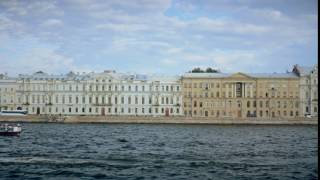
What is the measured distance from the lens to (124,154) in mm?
33062

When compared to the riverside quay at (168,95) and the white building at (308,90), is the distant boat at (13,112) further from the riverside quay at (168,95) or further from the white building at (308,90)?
the white building at (308,90)

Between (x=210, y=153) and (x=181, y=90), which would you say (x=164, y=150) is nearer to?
(x=210, y=153)

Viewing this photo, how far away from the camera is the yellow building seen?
97.4 meters

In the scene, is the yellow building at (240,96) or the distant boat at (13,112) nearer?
the distant boat at (13,112)

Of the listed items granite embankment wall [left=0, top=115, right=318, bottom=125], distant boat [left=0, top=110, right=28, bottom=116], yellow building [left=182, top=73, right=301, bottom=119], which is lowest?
granite embankment wall [left=0, top=115, right=318, bottom=125]

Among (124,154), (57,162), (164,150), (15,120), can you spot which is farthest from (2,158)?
(15,120)

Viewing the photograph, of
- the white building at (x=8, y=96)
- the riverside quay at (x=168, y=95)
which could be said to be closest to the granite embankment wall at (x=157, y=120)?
the riverside quay at (x=168, y=95)

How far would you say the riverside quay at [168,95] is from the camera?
97500 millimetres

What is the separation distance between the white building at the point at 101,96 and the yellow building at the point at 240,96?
102 inches

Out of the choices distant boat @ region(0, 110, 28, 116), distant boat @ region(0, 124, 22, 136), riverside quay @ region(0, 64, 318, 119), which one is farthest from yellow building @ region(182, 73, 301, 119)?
distant boat @ region(0, 124, 22, 136)

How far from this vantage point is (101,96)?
323 ft

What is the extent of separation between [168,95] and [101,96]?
33.6 ft

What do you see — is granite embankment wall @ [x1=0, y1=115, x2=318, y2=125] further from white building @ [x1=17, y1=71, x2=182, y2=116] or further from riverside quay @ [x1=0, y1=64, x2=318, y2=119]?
white building @ [x1=17, y1=71, x2=182, y2=116]

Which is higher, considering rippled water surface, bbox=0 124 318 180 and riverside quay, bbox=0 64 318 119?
riverside quay, bbox=0 64 318 119
